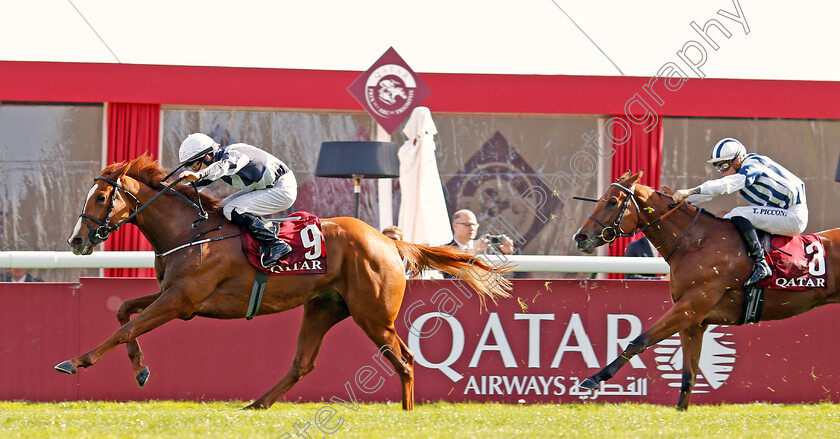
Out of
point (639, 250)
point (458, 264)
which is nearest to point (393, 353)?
point (458, 264)

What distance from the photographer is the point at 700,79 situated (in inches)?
458

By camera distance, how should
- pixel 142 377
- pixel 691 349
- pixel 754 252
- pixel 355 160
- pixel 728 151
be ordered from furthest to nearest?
pixel 355 160
pixel 728 151
pixel 691 349
pixel 754 252
pixel 142 377

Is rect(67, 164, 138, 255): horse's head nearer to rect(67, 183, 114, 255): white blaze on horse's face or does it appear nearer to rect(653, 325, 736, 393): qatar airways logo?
rect(67, 183, 114, 255): white blaze on horse's face

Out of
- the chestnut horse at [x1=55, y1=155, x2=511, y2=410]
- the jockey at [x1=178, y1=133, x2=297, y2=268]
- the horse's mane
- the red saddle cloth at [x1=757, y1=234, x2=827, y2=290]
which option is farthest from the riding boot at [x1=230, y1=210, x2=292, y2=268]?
the red saddle cloth at [x1=757, y1=234, x2=827, y2=290]

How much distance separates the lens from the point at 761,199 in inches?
289

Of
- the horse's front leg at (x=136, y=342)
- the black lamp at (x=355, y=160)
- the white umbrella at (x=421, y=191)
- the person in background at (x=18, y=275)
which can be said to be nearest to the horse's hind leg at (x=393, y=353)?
the horse's front leg at (x=136, y=342)

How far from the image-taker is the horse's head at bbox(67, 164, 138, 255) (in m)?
6.40

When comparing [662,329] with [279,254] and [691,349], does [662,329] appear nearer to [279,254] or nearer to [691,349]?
[691,349]

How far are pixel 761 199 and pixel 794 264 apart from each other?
0.52 m

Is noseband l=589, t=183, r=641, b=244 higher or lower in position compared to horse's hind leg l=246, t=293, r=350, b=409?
higher

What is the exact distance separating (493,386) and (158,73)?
548 centimetres

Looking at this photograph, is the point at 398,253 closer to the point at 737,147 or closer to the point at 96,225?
the point at 96,225

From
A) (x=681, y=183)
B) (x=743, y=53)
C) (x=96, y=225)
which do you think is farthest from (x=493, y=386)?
(x=743, y=53)

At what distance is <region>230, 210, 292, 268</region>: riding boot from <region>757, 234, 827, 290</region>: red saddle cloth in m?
3.35
